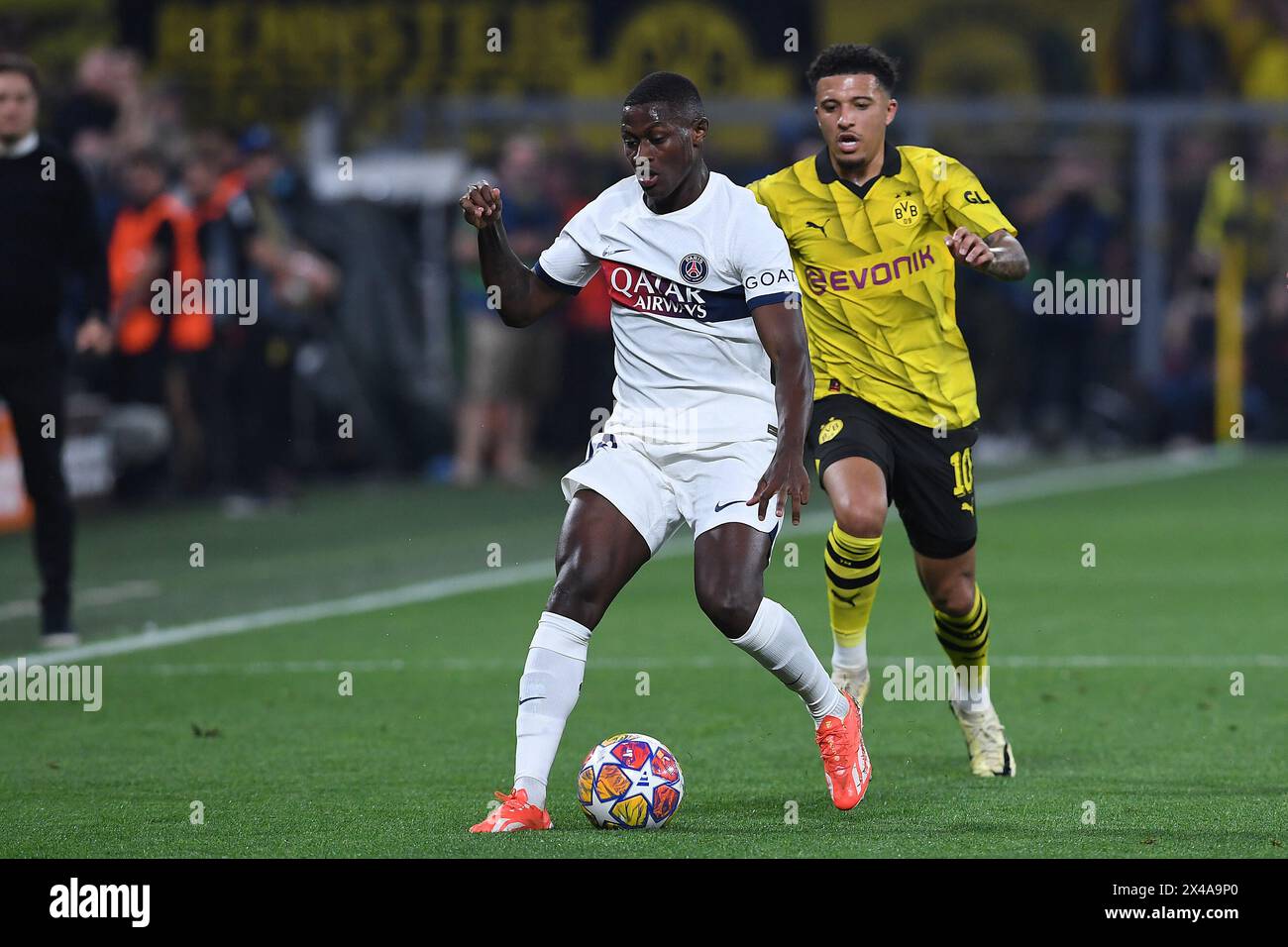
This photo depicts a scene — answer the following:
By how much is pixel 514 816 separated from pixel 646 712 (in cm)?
238

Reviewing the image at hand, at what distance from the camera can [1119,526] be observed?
15.6 meters

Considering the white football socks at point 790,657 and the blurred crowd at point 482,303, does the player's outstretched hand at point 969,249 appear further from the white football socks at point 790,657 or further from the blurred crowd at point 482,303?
the blurred crowd at point 482,303

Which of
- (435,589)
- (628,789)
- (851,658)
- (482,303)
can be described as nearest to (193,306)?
(482,303)

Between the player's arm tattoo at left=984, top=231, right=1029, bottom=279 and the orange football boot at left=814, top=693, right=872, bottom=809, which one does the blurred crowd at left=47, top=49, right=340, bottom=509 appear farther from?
the orange football boot at left=814, top=693, right=872, bottom=809

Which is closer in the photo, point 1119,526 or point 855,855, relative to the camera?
point 855,855

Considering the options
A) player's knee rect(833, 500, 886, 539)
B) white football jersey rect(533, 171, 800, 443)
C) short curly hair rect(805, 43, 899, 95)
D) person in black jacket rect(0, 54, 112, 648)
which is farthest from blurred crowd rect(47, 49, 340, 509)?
white football jersey rect(533, 171, 800, 443)

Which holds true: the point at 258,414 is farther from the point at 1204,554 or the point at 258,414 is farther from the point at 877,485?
the point at 877,485

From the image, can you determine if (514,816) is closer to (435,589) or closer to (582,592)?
(582,592)

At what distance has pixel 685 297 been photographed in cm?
703

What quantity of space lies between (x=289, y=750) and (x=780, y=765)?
162 centimetres

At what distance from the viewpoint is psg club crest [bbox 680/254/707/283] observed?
6965mm

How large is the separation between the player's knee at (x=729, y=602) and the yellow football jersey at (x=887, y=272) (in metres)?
1.43
